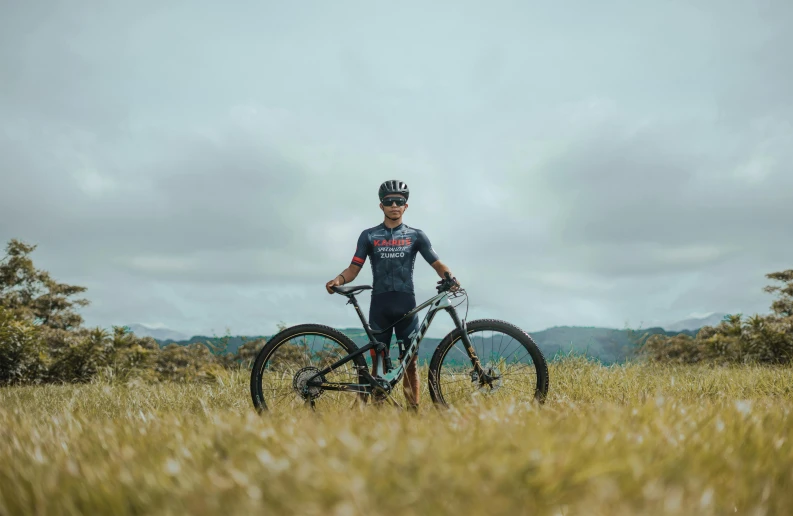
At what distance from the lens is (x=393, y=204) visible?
6277mm

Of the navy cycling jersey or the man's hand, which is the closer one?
the man's hand

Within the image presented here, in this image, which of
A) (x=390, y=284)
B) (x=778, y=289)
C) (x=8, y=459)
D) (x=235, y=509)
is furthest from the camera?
(x=778, y=289)

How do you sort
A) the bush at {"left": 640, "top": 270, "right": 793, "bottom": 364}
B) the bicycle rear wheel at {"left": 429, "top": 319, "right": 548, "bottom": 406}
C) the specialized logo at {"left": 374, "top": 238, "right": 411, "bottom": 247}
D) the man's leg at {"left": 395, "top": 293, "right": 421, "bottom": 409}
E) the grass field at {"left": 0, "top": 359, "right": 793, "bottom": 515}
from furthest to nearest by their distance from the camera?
the bush at {"left": 640, "top": 270, "right": 793, "bottom": 364} < the specialized logo at {"left": 374, "top": 238, "right": 411, "bottom": 247} < the man's leg at {"left": 395, "top": 293, "right": 421, "bottom": 409} < the bicycle rear wheel at {"left": 429, "top": 319, "right": 548, "bottom": 406} < the grass field at {"left": 0, "top": 359, "right": 793, "bottom": 515}

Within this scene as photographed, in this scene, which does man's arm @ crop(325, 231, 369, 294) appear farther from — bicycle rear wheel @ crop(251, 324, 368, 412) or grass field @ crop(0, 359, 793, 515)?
grass field @ crop(0, 359, 793, 515)

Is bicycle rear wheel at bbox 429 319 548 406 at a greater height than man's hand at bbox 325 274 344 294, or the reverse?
man's hand at bbox 325 274 344 294

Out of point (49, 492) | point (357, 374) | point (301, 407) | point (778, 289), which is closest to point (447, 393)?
point (357, 374)

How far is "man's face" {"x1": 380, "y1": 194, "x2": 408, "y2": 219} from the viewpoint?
6.27 metres

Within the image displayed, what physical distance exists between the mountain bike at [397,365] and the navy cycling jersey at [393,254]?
342 millimetres

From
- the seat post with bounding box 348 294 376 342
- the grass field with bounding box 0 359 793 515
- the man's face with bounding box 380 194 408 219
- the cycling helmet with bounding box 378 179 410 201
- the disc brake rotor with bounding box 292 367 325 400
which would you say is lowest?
the grass field with bounding box 0 359 793 515

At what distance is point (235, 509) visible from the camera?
2035 mm

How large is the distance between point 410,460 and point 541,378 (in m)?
3.60

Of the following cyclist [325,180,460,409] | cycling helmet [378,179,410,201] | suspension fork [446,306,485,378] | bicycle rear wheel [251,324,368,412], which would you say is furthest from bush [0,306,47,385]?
suspension fork [446,306,485,378]

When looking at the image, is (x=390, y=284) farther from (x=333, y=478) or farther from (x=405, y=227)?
(x=333, y=478)

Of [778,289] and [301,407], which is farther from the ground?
[778,289]
